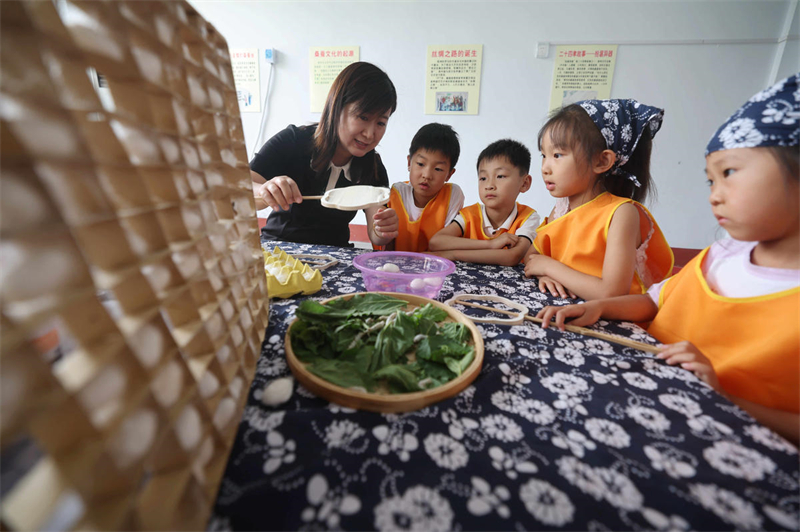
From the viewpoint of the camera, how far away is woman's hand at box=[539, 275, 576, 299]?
89cm

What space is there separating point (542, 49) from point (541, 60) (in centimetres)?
7

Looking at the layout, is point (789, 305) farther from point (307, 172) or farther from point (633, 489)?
point (307, 172)

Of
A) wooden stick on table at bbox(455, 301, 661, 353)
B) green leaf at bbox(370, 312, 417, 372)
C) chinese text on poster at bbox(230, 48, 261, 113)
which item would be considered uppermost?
chinese text on poster at bbox(230, 48, 261, 113)

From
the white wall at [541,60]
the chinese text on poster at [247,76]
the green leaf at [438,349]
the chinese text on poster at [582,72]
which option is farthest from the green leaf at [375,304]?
the chinese text on poster at [247,76]

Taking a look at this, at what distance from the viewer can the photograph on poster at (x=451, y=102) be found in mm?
2564

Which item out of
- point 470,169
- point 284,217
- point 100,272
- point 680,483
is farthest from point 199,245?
point 470,169

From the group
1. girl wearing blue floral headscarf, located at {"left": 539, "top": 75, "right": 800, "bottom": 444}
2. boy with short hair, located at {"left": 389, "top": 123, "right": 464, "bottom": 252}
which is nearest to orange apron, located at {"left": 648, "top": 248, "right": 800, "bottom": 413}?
girl wearing blue floral headscarf, located at {"left": 539, "top": 75, "right": 800, "bottom": 444}

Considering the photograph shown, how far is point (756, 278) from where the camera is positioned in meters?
0.62

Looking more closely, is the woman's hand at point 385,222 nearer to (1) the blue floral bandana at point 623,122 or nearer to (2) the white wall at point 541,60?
(1) the blue floral bandana at point 623,122

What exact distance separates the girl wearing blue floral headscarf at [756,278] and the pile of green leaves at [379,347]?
0.28 metres

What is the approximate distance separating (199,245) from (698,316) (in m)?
0.94

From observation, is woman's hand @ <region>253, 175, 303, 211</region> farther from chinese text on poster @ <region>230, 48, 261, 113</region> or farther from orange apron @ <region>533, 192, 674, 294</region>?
chinese text on poster @ <region>230, 48, 261, 113</region>

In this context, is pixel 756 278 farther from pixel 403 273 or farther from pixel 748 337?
pixel 403 273

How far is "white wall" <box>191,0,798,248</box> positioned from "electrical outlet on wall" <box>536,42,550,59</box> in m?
0.04
